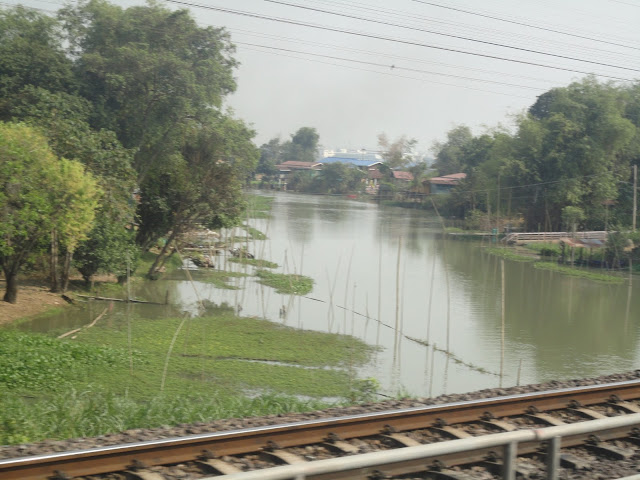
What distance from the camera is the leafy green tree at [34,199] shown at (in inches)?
492

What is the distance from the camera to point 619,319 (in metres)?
18.0

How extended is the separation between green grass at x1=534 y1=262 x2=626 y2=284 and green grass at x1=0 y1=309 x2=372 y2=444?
14409 millimetres

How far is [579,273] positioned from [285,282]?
12317 mm

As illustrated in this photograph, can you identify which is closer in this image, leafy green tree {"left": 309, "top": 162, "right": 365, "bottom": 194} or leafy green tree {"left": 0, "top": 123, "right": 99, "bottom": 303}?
leafy green tree {"left": 0, "top": 123, "right": 99, "bottom": 303}

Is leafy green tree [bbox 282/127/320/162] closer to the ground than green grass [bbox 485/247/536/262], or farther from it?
farther from it

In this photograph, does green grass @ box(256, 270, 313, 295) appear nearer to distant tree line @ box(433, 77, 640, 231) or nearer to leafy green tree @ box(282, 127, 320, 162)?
distant tree line @ box(433, 77, 640, 231)

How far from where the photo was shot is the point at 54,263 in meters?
15.5

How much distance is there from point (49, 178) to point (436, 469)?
446 inches

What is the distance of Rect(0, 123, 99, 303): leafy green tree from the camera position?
12484 millimetres

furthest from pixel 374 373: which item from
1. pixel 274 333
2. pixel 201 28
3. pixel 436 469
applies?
pixel 201 28

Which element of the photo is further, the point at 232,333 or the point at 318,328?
the point at 318,328

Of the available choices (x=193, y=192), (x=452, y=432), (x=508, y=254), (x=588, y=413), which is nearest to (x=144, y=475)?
(x=452, y=432)

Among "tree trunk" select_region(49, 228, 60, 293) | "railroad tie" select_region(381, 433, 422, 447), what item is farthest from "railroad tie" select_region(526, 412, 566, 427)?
"tree trunk" select_region(49, 228, 60, 293)

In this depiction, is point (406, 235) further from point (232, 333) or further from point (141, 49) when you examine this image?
point (232, 333)
